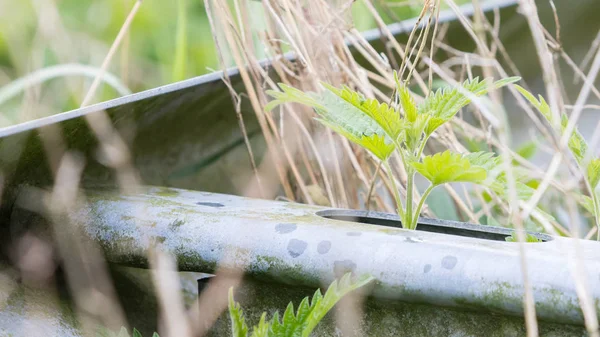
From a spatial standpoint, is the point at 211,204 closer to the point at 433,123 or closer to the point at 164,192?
the point at 164,192

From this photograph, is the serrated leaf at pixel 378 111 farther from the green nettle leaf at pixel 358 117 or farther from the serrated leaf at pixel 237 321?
the serrated leaf at pixel 237 321

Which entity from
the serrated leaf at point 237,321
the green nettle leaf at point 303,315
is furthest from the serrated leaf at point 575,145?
the serrated leaf at point 237,321

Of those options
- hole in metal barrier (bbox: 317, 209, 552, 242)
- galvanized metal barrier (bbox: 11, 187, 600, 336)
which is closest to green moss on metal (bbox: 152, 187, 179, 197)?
galvanized metal barrier (bbox: 11, 187, 600, 336)

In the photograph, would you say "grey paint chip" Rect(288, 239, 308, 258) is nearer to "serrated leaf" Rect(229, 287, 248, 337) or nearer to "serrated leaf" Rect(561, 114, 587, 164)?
"serrated leaf" Rect(229, 287, 248, 337)

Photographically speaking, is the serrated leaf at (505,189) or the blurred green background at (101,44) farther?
the blurred green background at (101,44)

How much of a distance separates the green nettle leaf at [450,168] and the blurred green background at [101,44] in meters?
1.02

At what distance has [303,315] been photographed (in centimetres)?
54

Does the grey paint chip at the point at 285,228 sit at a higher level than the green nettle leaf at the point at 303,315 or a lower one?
higher

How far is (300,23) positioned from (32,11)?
3.94 ft

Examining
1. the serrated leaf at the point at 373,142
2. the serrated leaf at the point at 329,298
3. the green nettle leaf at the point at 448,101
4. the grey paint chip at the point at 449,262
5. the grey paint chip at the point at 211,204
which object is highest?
the green nettle leaf at the point at 448,101

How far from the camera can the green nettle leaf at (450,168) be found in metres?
0.57

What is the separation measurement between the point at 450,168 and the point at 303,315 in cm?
18

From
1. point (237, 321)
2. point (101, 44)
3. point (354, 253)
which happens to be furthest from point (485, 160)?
point (101, 44)

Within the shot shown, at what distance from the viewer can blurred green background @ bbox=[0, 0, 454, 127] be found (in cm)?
162
